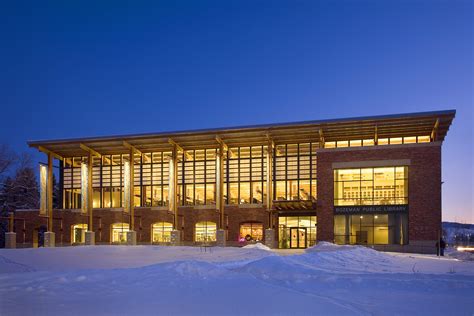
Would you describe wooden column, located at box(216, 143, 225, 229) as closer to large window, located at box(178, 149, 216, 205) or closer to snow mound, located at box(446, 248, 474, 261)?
large window, located at box(178, 149, 216, 205)

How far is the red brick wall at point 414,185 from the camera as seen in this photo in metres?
41.4

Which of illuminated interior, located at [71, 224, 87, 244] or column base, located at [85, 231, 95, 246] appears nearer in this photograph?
column base, located at [85, 231, 95, 246]

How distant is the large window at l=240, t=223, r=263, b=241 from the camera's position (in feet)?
170

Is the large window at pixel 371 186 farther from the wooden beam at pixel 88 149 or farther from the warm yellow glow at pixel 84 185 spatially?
the wooden beam at pixel 88 149

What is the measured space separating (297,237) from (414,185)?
1345cm

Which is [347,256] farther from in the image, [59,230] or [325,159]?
[59,230]

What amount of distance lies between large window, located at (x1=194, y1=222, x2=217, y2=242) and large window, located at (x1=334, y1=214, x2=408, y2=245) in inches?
592

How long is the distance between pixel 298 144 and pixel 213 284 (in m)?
39.4

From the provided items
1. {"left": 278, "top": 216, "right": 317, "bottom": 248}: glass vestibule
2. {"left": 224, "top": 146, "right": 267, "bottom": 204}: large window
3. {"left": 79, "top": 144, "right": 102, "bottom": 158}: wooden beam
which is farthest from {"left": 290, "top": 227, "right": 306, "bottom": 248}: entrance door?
{"left": 79, "top": 144, "right": 102, "bottom": 158}: wooden beam

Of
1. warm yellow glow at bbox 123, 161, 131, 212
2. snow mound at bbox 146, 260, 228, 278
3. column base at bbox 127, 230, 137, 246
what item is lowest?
column base at bbox 127, 230, 137, 246

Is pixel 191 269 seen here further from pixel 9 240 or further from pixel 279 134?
pixel 9 240

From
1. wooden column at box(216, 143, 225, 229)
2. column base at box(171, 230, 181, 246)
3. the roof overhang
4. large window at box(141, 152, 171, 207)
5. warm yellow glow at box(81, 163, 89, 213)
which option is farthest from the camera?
large window at box(141, 152, 171, 207)

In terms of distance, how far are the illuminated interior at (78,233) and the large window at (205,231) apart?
14.2m

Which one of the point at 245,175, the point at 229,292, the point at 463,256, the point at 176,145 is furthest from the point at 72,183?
the point at 229,292
